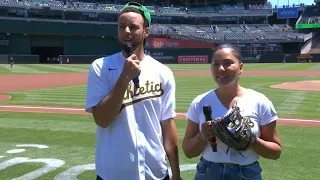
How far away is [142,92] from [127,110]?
0.61 feet

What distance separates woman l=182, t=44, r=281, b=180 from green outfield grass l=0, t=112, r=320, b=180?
9.37ft

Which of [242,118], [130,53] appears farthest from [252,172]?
[130,53]

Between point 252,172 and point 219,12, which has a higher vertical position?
point 219,12

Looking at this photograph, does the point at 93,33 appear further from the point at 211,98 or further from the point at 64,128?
the point at 211,98

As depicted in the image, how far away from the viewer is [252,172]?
3061 mm

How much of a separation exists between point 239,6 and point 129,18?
85.2 metres

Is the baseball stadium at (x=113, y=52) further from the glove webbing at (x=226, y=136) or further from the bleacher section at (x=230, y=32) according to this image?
the glove webbing at (x=226, y=136)

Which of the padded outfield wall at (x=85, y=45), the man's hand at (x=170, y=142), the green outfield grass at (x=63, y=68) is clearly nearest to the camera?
the man's hand at (x=170, y=142)

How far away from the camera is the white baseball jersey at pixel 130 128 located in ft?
9.33

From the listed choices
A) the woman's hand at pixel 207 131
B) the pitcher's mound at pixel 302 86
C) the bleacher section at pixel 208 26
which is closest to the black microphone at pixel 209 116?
the woman's hand at pixel 207 131

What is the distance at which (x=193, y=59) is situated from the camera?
6072 cm

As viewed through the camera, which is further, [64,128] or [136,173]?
[64,128]

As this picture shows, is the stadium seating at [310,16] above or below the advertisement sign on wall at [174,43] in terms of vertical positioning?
above

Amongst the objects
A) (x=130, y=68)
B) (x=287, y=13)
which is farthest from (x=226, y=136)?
(x=287, y=13)
